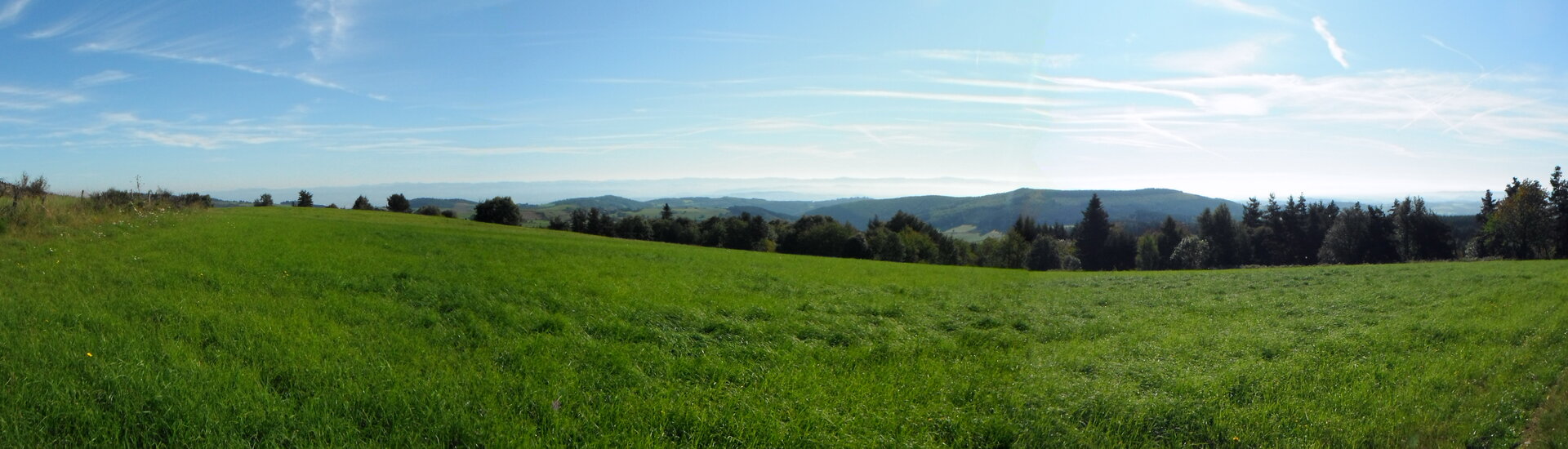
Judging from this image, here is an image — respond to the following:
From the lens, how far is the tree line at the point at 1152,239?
72.2 metres

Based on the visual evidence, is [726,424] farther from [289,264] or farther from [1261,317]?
[289,264]

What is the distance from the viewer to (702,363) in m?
6.75

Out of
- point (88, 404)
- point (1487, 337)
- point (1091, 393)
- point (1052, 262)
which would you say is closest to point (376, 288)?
point (88, 404)

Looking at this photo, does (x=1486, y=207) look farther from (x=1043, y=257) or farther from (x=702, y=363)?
(x=702, y=363)

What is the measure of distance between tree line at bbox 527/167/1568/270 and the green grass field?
2307 inches

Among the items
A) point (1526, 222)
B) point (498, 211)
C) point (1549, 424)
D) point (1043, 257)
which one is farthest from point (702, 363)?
point (1526, 222)

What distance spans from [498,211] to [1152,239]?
275 feet

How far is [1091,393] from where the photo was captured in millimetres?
6148

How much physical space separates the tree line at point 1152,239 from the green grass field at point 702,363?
58.6 meters

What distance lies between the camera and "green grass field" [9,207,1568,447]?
5008 mm

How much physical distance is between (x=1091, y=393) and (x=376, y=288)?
1079 centimetres

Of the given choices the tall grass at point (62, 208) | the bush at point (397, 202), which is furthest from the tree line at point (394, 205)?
the tall grass at point (62, 208)

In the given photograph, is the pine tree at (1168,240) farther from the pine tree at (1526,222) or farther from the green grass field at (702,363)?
the green grass field at (702,363)

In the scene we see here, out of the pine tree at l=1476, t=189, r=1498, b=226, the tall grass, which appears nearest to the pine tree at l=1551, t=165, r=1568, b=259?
the pine tree at l=1476, t=189, r=1498, b=226
